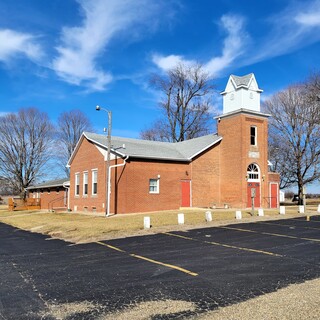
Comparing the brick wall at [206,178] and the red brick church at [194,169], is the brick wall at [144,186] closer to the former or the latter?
the red brick church at [194,169]

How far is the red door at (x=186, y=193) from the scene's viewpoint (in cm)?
2886

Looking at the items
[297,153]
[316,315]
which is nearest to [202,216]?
[316,315]

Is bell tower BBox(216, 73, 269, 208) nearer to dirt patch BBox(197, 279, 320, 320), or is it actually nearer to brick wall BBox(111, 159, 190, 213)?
brick wall BBox(111, 159, 190, 213)

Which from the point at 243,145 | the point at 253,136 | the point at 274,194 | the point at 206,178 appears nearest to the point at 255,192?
the point at 274,194

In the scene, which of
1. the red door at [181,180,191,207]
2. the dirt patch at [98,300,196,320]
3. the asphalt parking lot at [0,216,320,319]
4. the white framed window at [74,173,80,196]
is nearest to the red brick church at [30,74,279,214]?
the red door at [181,180,191,207]

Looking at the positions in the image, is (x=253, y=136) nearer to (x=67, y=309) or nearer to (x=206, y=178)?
(x=206, y=178)

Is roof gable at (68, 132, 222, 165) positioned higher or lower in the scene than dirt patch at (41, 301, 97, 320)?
higher

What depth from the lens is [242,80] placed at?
104 feet

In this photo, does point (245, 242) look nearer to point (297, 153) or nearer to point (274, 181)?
point (274, 181)

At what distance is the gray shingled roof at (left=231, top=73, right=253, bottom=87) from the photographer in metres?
31.1

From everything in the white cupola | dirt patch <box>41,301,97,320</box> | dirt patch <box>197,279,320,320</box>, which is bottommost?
dirt patch <box>41,301,97,320</box>

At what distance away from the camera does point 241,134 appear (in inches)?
1168

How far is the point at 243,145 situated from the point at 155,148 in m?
7.47

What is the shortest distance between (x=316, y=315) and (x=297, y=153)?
40970mm
